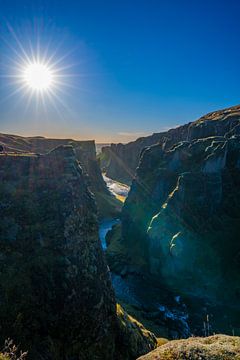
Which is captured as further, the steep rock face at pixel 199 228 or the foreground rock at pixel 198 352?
the steep rock face at pixel 199 228

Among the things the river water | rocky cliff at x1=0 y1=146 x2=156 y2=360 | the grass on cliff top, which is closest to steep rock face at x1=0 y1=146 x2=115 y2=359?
rocky cliff at x1=0 y1=146 x2=156 y2=360

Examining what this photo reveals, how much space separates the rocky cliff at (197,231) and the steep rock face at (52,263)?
48136 millimetres

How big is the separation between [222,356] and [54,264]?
1646cm

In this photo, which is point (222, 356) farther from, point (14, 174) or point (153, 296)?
point (153, 296)

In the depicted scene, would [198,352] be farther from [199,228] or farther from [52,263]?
[199,228]

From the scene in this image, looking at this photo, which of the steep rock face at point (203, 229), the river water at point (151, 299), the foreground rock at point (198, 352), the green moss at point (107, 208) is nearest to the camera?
the foreground rock at point (198, 352)

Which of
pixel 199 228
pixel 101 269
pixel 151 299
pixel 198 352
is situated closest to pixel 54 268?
pixel 101 269

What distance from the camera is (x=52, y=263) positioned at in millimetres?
25547

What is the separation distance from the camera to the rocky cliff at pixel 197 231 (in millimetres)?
74562

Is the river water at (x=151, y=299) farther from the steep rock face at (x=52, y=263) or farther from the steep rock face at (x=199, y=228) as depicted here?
the steep rock face at (x=52, y=263)

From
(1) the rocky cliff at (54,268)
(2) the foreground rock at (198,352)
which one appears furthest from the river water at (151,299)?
(2) the foreground rock at (198,352)

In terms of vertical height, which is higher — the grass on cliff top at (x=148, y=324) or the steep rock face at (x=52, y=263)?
the steep rock face at (x=52, y=263)

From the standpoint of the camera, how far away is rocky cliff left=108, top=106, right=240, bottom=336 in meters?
74.6

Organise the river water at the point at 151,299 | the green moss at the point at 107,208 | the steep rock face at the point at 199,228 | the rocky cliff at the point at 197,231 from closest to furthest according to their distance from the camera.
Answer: the river water at the point at 151,299 → the rocky cliff at the point at 197,231 → the steep rock face at the point at 199,228 → the green moss at the point at 107,208
